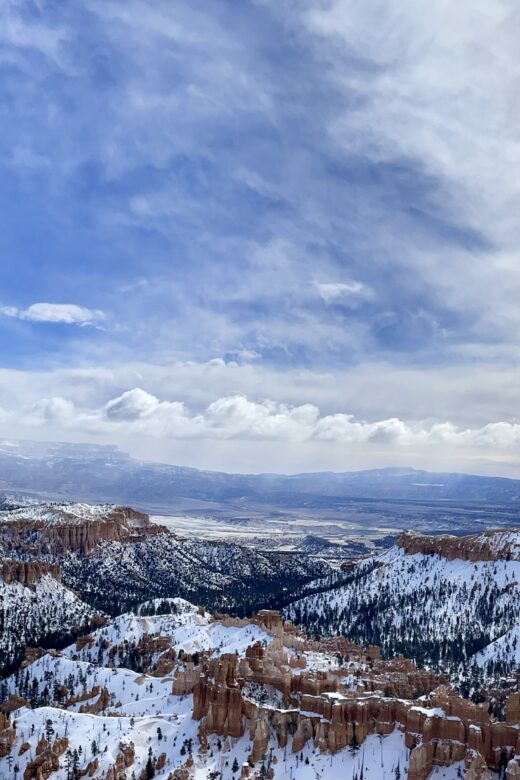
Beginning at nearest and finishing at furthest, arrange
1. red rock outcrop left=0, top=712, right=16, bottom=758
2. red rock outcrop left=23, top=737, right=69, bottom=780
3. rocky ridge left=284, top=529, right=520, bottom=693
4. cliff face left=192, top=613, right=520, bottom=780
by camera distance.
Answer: cliff face left=192, top=613, right=520, bottom=780 → red rock outcrop left=23, top=737, right=69, bottom=780 → red rock outcrop left=0, top=712, right=16, bottom=758 → rocky ridge left=284, top=529, right=520, bottom=693

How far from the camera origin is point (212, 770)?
260 ft

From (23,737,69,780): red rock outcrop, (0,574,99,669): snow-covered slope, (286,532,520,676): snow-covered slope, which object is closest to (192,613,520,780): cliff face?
(23,737,69,780): red rock outcrop

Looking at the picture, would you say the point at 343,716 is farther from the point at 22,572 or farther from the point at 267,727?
the point at 22,572

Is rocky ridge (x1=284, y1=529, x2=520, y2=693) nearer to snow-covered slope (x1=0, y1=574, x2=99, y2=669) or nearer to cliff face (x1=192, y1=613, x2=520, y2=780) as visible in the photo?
cliff face (x1=192, y1=613, x2=520, y2=780)

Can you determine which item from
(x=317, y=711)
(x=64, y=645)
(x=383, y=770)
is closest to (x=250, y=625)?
(x=64, y=645)

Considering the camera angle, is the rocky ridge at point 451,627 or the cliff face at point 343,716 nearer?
the cliff face at point 343,716

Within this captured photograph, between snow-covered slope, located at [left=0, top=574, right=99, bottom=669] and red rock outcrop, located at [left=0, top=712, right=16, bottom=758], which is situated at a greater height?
red rock outcrop, located at [left=0, top=712, right=16, bottom=758]

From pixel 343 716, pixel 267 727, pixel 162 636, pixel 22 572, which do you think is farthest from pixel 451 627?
pixel 22 572

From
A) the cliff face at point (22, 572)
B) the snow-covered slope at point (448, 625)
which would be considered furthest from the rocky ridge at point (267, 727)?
the cliff face at point (22, 572)

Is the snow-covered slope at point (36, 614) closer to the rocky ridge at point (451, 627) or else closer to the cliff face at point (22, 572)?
the cliff face at point (22, 572)

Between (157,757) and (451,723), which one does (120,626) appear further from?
(451,723)

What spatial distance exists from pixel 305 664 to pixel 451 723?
122 feet

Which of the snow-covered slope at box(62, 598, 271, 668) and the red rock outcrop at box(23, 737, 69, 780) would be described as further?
the snow-covered slope at box(62, 598, 271, 668)

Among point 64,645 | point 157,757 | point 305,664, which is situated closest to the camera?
point 157,757
